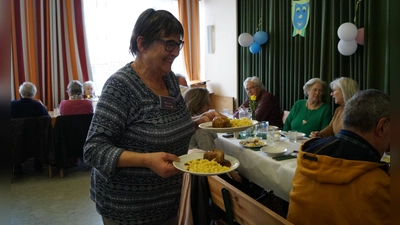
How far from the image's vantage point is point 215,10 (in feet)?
20.5

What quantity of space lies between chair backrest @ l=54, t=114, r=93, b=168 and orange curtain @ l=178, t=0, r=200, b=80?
3154mm

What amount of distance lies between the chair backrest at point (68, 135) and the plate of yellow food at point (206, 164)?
2.94 m

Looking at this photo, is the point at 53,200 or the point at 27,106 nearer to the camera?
the point at 53,200

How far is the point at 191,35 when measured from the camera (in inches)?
264

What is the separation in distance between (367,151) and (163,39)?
0.86m

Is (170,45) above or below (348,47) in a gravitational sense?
below

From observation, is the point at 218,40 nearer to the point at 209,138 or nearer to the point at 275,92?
the point at 275,92

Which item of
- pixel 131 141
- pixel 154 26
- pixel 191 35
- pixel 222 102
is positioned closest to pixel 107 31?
pixel 191 35

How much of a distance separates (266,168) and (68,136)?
9.03 feet

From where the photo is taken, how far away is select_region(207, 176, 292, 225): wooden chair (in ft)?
4.32

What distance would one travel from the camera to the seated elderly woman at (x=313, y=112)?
3277 millimetres

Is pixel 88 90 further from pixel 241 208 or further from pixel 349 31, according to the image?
pixel 241 208

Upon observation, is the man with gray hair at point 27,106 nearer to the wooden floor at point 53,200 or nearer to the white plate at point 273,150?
the wooden floor at point 53,200

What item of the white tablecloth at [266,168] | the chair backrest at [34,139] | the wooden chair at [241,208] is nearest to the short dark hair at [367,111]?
the wooden chair at [241,208]
